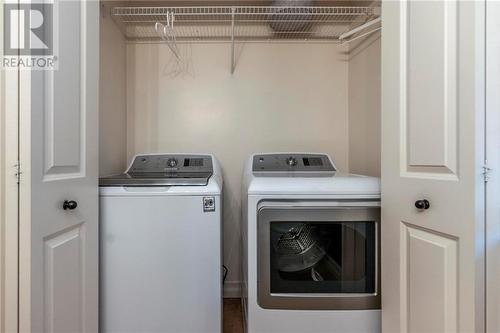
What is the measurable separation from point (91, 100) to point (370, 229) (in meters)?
1.28

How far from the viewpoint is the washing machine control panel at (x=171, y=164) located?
1729 millimetres

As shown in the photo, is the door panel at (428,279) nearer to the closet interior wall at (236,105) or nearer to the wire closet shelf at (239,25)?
the closet interior wall at (236,105)

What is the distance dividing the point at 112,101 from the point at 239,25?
994 millimetres

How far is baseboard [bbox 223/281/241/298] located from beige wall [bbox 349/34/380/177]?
3.73 ft

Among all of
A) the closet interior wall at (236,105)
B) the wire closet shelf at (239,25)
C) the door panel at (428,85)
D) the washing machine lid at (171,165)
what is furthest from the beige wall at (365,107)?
the washing machine lid at (171,165)

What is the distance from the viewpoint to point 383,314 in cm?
118

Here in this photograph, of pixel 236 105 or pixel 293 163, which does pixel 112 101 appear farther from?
pixel 293 163

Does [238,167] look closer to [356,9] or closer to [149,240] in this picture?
[149,240]

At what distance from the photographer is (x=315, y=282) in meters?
1.27

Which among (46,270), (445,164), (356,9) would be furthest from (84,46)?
(356,9)

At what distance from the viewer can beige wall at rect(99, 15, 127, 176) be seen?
64.3 inches

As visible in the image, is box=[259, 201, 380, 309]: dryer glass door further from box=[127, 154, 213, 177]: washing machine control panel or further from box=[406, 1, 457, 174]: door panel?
box=[127, 154, 213, 177]: washing machine control panel

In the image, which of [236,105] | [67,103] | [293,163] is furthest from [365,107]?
[67,103]

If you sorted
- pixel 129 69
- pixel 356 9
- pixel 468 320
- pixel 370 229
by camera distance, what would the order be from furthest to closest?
pixel 129 69
pixel 356 9
pixel 370 229
pixel 468 320
